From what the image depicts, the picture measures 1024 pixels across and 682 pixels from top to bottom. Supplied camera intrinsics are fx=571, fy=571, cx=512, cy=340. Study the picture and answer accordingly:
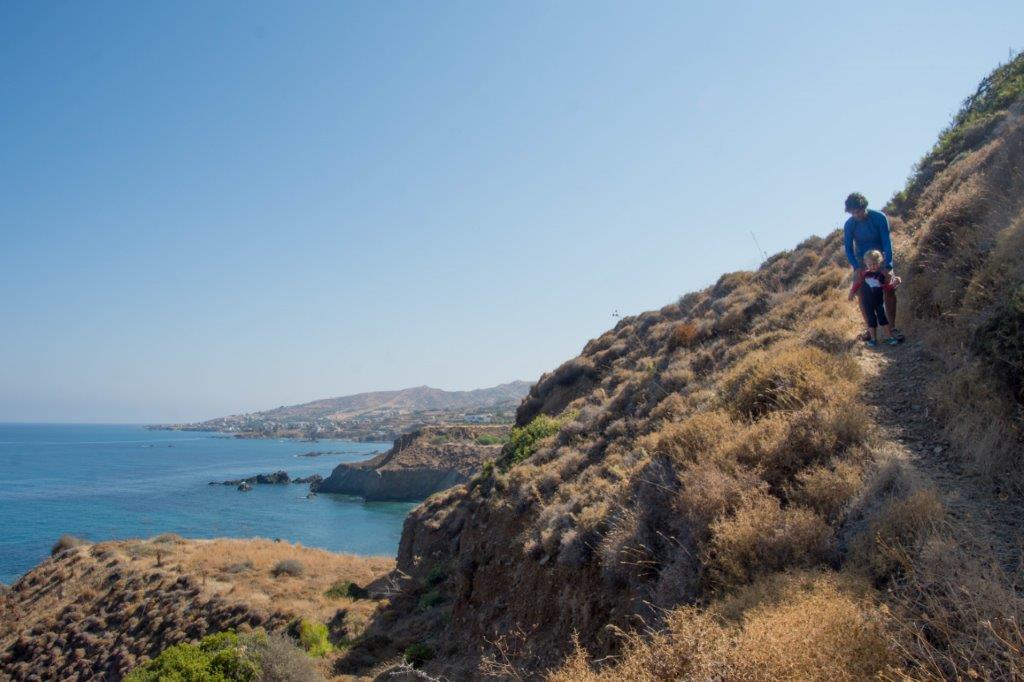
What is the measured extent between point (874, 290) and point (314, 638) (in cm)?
1806

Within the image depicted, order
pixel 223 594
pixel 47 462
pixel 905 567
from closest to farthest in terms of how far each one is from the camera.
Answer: pixel 905 567, pixel 223 594, pixel 47 462

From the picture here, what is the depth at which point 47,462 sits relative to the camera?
134750 mm

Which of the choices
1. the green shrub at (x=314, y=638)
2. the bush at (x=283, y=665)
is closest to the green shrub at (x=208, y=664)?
the bush at (x=283, y=665)

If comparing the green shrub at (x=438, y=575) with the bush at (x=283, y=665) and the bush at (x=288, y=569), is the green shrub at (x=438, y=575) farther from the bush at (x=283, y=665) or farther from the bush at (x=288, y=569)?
the bush at (x=288, y=569)

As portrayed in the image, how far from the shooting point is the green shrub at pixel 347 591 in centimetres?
2311

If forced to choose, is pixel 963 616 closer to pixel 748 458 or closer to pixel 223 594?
pixel 748 458

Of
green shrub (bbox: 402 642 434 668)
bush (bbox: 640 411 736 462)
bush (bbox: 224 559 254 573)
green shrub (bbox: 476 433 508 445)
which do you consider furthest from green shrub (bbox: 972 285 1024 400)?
green shrub (bbox: 476 433 508 445)

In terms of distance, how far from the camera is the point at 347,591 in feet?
77.5

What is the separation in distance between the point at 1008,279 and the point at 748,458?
12.3ft

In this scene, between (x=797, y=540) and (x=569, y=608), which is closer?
(x=797, y=540)

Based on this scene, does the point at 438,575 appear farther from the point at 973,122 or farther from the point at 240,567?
the point at 973,122

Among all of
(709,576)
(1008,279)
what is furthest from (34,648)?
(1008,279)

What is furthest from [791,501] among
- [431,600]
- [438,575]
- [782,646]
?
[438,575]

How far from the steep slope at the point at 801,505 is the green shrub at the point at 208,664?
3.70 metres
